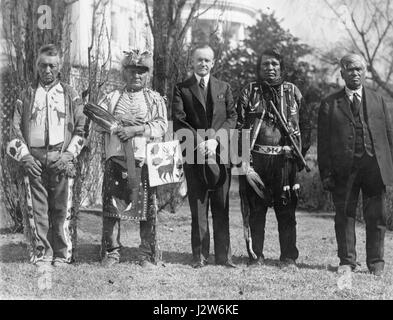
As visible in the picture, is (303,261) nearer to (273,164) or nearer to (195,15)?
(273,164)

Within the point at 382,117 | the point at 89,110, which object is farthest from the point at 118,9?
the point at 382,117

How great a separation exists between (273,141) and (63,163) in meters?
1.97

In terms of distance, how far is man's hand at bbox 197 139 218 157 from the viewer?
5.62m

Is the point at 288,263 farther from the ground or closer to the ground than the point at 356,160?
closer to the ground

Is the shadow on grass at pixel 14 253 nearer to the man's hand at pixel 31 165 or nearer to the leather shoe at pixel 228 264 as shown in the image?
the man's hand at pixel 31 165

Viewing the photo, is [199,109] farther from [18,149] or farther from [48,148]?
[18,149]

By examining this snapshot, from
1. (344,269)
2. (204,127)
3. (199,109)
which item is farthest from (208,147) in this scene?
(344,269)

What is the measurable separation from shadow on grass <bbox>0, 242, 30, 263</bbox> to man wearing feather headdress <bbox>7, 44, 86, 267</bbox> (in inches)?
18.6

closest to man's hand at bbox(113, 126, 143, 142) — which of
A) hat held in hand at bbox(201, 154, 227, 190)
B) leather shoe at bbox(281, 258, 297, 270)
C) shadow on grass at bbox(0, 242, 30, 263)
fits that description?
hat held in hand at bbox(201, 154, 227, 190)

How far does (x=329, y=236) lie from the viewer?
8641mm

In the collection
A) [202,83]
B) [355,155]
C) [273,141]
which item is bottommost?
[355,155]

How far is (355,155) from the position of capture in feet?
18.6

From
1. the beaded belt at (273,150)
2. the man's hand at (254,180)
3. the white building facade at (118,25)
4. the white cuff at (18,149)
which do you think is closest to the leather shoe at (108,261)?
the white cuff at (18,149)

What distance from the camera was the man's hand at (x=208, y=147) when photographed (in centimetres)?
562
